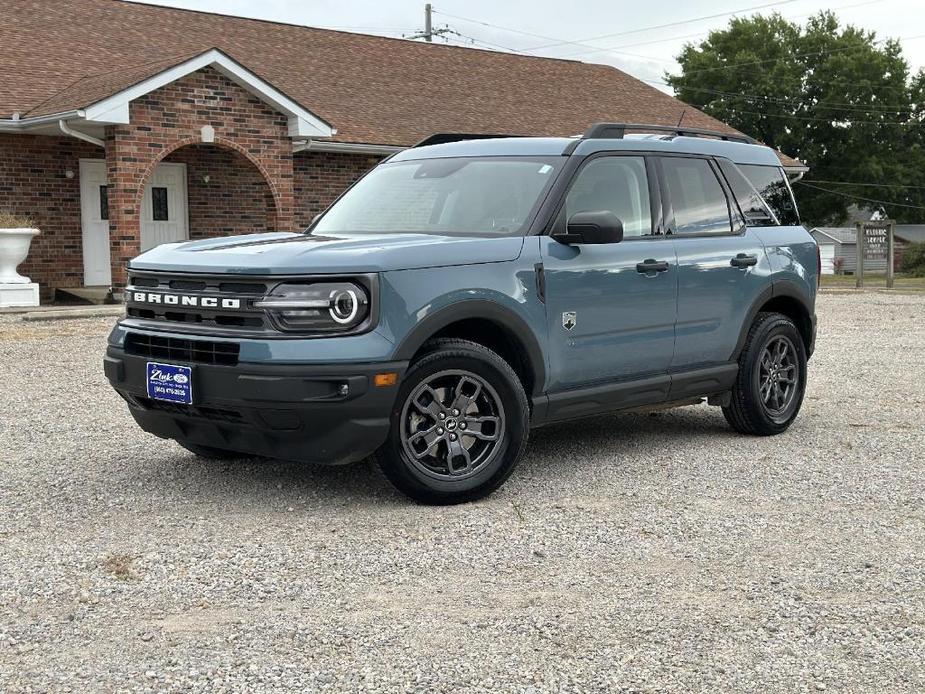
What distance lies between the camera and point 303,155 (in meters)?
22.4

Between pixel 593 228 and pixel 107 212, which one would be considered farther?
pixel 107 212

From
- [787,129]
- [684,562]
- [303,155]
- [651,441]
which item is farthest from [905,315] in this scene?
[787,129]

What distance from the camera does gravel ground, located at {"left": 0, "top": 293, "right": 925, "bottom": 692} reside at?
360 centimetres

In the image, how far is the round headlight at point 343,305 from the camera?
17.1 ft

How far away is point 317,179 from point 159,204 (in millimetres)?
3116

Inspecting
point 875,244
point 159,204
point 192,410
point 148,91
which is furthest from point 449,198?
point 875,244

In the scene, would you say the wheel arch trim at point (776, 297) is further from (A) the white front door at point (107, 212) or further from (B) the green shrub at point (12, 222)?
(A) the white front door at point (107, 212)

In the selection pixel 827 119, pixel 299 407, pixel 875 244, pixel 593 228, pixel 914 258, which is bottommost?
pixel 914 258

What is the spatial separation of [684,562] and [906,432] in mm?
3635

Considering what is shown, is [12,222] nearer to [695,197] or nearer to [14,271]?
[14,271]

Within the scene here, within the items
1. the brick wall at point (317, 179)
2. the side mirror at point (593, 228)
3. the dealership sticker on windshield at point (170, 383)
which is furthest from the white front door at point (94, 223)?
the side mirror at point (593, 228)

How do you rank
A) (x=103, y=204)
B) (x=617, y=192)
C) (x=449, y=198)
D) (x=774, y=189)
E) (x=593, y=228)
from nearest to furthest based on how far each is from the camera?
(x=593, y=228), (x=449, y=198), (x=617, y=192), (x=774, y=189), (x=103, y=204)

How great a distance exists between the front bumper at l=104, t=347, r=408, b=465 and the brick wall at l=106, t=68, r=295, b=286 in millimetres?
13614

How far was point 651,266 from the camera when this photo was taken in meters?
6.52
